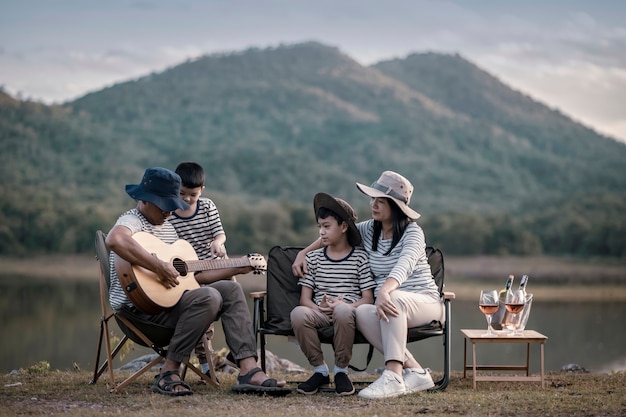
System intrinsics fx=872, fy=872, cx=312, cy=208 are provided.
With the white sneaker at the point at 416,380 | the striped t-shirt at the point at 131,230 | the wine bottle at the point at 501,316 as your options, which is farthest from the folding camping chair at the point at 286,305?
the striped t-shirt at the point at 131,230

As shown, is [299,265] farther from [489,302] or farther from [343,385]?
[489,302]

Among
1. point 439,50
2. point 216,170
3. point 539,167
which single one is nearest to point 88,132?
point 216,170

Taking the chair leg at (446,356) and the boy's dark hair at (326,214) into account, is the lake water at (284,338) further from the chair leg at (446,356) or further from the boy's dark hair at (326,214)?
the chair leg at (446,356)

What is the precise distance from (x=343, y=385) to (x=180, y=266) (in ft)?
3.14

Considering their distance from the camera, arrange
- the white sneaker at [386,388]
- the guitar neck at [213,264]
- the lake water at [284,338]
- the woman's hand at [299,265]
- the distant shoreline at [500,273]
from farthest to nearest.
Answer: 1. the distant shoreline at [500,273]
2. the lake water at [284,338]
3. the woman's hand at [299,265]
4. the guitar neck at [213,264]
5. the white sneaker at [386,388]

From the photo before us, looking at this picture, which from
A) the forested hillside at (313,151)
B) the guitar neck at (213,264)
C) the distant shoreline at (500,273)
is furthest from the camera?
the forested hillside at (313,151)

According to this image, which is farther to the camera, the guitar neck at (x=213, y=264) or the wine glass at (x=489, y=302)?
the wine glass at (x=489, y=302)

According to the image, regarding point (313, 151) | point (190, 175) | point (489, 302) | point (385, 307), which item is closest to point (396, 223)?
point (385, 307)

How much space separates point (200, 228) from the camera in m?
4.67

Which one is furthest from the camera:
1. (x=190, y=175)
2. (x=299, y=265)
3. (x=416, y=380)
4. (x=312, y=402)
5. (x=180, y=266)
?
(x=190, y=175)

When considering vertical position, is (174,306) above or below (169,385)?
above

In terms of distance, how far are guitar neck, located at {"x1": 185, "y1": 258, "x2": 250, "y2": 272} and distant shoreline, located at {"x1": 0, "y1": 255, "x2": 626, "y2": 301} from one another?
21306mm

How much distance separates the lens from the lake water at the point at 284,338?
15.4 metres

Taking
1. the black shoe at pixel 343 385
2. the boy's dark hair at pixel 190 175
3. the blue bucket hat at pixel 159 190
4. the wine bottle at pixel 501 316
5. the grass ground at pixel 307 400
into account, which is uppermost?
the boy's dark hair at pixel 190 175
